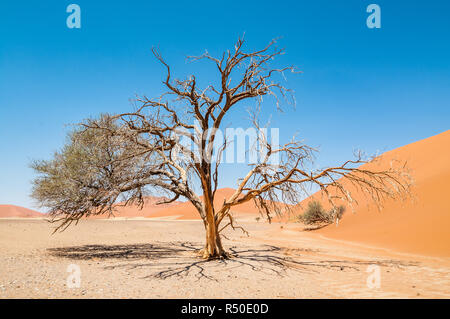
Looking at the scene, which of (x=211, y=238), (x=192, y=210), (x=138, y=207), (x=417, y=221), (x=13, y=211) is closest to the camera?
(x=211, y=238)

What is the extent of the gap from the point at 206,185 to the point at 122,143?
3.12 m

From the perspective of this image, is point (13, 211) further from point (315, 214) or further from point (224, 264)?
point (224, 264)

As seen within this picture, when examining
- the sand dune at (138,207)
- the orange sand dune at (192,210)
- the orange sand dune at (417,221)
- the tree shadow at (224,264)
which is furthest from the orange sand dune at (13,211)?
the tree shadow at (224,264)

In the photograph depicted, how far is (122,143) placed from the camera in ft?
34.3

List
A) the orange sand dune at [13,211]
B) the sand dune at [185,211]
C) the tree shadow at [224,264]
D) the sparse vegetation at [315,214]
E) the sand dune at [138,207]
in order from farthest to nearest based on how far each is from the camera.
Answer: the orange sand dune at [13,211] → the sand dune at [185,211] → the sparse vegetation at [315,214] → the sand dune at [138,207] → the tree shadow at [224,264]

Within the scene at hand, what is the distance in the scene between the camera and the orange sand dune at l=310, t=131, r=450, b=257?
15.3m

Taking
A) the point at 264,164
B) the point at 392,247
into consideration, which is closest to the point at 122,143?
the point at 264,164

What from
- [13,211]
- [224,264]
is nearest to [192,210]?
[13,211]

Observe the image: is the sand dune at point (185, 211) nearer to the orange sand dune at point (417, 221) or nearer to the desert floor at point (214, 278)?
the orange sand dune at point (417, 221)

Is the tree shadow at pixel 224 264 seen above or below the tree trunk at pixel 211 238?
below

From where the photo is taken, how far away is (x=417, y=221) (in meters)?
18.0

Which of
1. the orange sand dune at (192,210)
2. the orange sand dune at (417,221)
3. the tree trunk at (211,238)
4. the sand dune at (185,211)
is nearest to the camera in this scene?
the tree trunk at (211,238)

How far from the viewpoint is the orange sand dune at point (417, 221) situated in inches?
603

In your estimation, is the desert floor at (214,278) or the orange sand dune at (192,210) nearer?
the desert floor at (214,278)
